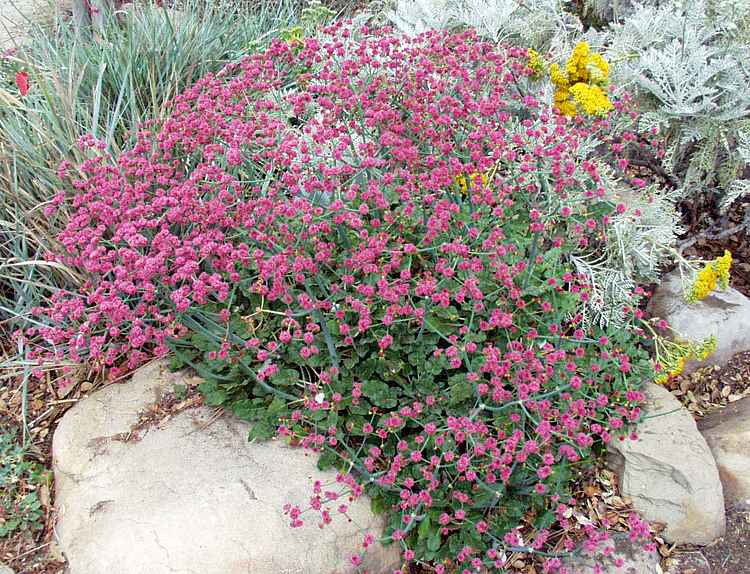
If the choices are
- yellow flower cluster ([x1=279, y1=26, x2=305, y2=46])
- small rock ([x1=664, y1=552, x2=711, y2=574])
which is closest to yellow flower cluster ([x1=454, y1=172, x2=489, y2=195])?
yellow flower cluster ([x1=279, y1=26, x2=305, y2=46])

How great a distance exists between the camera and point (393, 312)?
2207 millimetres

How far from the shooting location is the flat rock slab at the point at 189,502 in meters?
2.22

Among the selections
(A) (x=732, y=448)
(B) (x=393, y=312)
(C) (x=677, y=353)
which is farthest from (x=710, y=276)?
(B) (x=393, y=312)

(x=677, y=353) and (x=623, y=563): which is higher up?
(x=677, y=353)

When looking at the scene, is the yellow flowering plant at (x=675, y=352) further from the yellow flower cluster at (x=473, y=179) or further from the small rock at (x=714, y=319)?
the yellow flower cluster at (x=473, y=179)

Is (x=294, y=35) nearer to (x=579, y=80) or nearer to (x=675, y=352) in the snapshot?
(x=579, y=80)

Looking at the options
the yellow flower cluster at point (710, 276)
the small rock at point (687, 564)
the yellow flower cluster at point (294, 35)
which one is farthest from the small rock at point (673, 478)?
the yellow flower cluster at point (294, 35)

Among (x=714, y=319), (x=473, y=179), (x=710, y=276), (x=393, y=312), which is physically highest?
(x=473, y=179)

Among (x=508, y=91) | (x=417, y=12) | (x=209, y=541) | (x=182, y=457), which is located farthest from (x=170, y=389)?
(x=417, y=12)

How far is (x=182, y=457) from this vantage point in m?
2.52

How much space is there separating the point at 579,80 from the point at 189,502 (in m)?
2.55

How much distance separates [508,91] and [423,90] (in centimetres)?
97

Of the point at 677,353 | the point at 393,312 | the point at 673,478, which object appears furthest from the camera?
the point at 677,353

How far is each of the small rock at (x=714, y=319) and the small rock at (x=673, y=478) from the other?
0.60 metres
